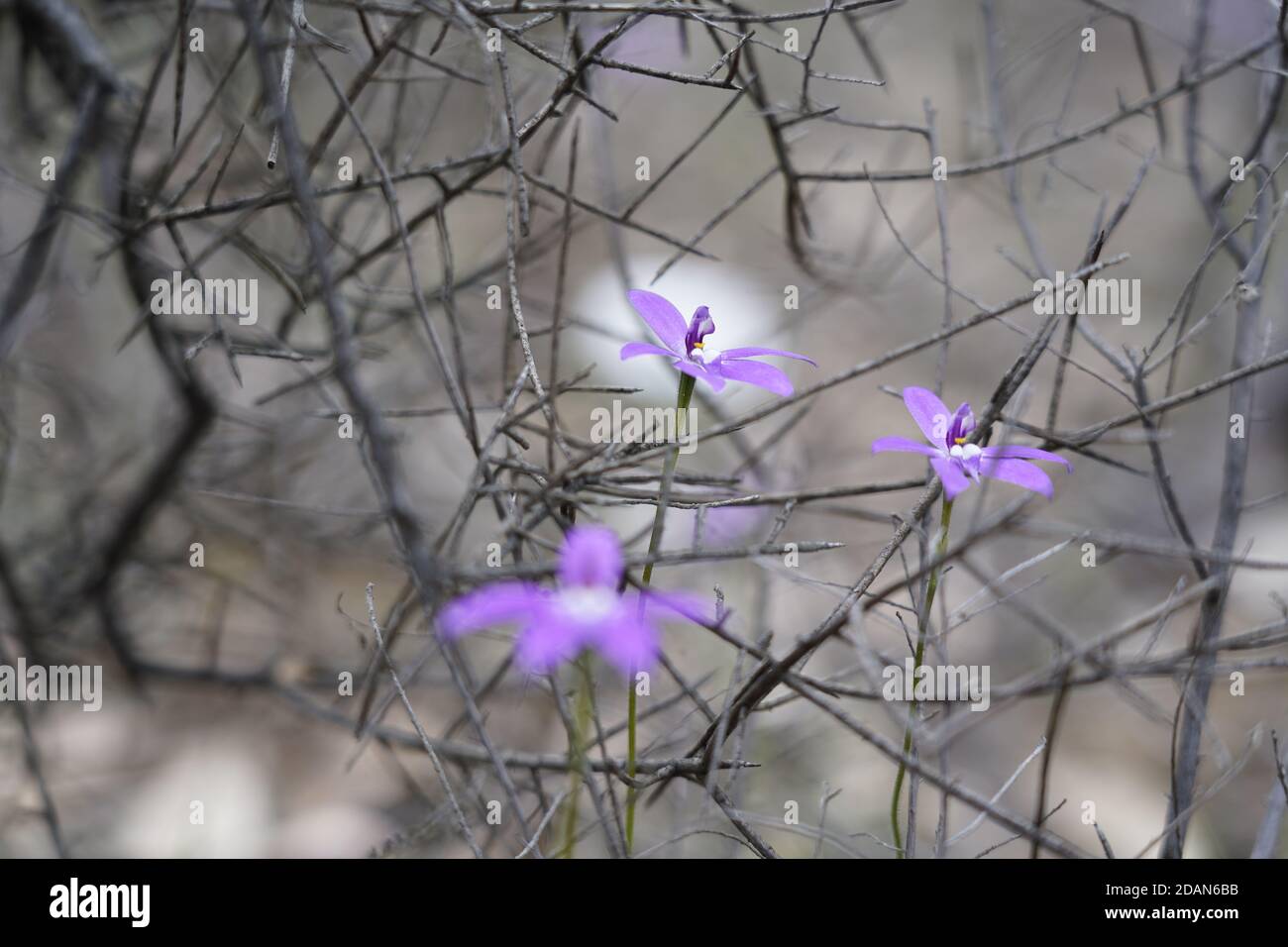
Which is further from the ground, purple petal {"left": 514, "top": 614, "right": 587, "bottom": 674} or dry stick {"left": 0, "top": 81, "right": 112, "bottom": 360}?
dry stick {"left": 0, "top": 81, "right": 112, "bottom": 360}

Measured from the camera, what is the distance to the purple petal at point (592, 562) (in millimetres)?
658

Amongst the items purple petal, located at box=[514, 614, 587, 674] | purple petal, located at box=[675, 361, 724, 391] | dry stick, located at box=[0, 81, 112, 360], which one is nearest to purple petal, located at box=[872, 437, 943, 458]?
purple petal, located at box=[675, 361, 724, 391]

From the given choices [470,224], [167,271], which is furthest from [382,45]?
[470,224]

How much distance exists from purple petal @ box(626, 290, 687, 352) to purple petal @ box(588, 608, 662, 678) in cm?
27

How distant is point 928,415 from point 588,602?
34cm

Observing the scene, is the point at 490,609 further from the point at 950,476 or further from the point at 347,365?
the point at 950,476

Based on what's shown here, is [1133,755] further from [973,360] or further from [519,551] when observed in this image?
[519,551]

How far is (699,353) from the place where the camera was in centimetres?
85

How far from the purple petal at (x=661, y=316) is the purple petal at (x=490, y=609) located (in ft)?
0.83

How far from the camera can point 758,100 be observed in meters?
1.17

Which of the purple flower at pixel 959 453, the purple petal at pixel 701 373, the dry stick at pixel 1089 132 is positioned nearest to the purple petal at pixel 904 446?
the purple flower at pixel 959 453

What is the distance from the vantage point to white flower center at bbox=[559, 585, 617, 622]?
25.5 inches

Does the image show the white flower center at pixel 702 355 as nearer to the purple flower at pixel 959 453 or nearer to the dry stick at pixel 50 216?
the purple flower at pixel 959 453

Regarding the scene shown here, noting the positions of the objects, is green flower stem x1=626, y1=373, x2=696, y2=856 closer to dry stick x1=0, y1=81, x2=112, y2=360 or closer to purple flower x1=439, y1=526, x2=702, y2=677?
purple flower x1=439, y1=526, x2=702, y2=677
